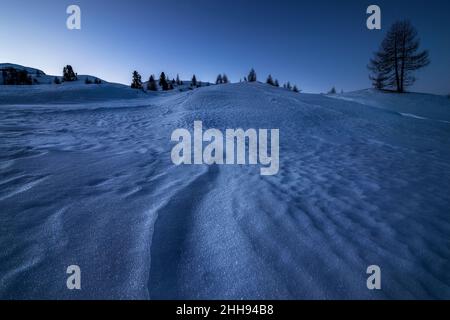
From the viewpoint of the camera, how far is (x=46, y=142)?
13.9 feet

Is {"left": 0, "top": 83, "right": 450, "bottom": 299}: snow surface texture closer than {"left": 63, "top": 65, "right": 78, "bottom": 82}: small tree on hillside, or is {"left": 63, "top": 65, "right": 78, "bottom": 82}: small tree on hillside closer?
{"left": 0, "top": 83, "right": 450, "bottom": 299}: snow surface texture

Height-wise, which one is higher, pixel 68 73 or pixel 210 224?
pixel 68 73

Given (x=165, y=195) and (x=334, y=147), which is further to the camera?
(x=334, y=147)

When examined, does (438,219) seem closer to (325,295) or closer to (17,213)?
(325,295)

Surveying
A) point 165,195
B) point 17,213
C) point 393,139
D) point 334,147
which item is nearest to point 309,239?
point 165,195

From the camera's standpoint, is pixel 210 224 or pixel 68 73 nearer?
pixel 210 224

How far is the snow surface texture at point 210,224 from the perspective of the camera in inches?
61.2

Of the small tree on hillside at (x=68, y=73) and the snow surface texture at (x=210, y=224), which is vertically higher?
the small tree on hillside at (x=68, y=73)

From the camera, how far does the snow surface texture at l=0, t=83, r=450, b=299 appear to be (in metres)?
1.55

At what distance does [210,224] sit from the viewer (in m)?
2.22

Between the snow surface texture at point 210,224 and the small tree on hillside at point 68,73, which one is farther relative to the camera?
the small tree on hillside at point 68,73

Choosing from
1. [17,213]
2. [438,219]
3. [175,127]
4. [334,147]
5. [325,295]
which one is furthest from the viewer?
[175,127]

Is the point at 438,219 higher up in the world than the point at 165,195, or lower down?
lower down

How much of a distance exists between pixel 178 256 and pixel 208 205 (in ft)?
2.87
